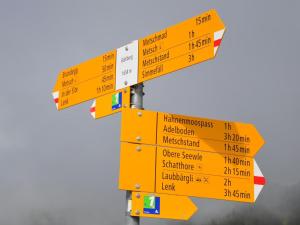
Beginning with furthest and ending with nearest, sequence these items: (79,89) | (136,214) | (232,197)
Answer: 1. (79,89)
2. (232,197)
3. (136,214)

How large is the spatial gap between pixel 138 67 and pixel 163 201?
5.25ft

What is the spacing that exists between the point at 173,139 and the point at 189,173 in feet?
1.39

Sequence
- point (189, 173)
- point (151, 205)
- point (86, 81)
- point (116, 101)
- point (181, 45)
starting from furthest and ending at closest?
point (86, 81)
point (116, 101)
point (189, 173)
point (181, 45)
point (151, 205)

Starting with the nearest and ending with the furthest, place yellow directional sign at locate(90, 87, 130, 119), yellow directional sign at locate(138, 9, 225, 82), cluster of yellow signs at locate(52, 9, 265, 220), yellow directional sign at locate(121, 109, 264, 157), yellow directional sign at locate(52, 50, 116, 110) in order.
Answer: yellow directional sign at locate(138, 9, 225, 82)
cluster of yellow signs at locate(52, 9, 265, 220)
yellow directional sign at locate(121, 109, 264, 157)
yellow directional sign at locate(90, 87, 130, 119)
yellow directional sign at locate(52, 50, 116, 110)

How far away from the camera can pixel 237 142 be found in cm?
827

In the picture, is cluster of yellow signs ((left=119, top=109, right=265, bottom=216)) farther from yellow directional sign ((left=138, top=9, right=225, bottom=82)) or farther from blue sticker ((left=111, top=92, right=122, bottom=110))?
yellow directional sign ((left=138, top=9, right=225, bottom=82))

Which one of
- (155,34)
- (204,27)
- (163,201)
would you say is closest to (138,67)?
(155,34)

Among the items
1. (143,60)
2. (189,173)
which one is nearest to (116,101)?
(143,60)

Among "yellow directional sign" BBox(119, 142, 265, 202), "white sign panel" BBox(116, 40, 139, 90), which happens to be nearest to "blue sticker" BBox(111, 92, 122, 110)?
"white sign panel" BBox(116, 40, 139, 90)

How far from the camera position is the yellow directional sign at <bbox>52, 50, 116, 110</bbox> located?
848cm

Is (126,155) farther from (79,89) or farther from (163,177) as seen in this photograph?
(79,89)

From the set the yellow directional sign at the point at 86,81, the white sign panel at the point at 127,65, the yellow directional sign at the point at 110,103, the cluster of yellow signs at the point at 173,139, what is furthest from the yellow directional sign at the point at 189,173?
the yellow directional sign at the point at 86,81

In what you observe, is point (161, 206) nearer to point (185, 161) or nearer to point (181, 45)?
point (185, 161)

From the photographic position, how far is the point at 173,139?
7.93 m
